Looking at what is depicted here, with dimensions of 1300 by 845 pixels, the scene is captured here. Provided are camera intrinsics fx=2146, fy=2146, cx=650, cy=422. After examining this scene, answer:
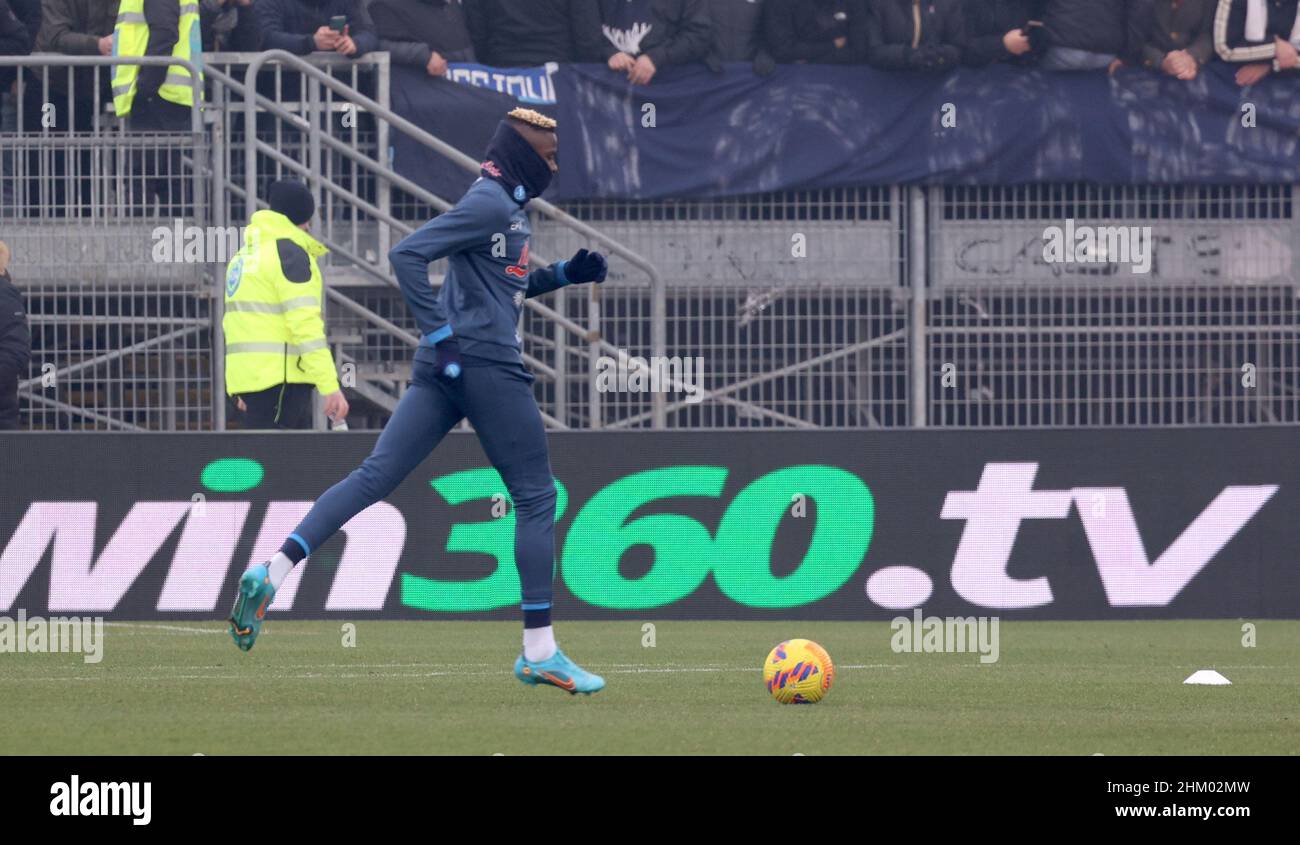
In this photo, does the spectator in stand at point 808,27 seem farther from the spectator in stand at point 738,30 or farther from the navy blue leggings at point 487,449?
the navy blue leggings at point 487,449

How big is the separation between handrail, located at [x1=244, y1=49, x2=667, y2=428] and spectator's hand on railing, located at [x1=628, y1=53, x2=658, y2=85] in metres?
1.53

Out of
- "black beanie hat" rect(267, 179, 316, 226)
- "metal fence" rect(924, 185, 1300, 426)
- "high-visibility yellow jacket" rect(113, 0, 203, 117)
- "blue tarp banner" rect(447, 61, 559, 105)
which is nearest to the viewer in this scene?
"black beanie hat" rect(267, 179, 316, 226)

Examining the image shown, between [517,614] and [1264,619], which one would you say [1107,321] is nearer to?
[1264,619]

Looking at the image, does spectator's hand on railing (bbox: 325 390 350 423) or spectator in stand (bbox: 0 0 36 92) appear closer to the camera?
spectator's hand on railing (bbox: 325 390 350 423)

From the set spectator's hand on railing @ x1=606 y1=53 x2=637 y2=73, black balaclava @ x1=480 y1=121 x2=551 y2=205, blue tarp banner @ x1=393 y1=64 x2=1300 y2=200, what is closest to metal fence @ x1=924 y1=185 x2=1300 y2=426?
blue tarp banner @ x1=393 y1=64 x2=1300 y2=200

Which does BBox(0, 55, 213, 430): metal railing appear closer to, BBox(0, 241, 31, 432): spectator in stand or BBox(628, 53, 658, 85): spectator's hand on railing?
BBox(0, 241, 31, 432): spectator in stand

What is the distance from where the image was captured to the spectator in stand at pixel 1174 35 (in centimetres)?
1656

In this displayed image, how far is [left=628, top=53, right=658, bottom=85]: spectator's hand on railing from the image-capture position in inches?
640

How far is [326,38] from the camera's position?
51.1 ft

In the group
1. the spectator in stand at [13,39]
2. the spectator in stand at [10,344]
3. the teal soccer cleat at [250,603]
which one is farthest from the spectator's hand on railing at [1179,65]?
the teal soccer cleat at [250,603]

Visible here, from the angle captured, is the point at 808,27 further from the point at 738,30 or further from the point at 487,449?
the point at 487,449

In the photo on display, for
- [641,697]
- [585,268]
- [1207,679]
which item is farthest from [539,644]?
[1207,679]

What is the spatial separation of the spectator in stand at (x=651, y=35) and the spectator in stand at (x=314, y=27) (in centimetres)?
181

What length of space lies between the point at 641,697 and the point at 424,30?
29.6ft
